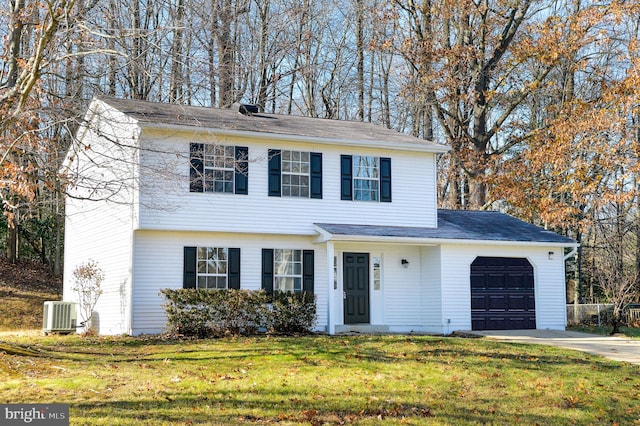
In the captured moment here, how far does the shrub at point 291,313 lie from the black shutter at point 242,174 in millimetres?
2866

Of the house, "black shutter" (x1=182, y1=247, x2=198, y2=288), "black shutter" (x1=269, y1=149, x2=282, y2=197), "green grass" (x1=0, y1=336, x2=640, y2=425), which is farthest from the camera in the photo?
"black shutter" (x1=269, y1=149, x2=282, y2=197)

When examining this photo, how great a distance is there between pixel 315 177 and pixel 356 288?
3.25 m

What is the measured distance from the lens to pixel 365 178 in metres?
19.7

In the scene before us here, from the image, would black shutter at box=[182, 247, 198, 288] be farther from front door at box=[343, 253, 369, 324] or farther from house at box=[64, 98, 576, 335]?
front door at box=[343, 253, 369, 324]

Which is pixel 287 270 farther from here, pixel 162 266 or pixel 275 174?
pixel 162 266

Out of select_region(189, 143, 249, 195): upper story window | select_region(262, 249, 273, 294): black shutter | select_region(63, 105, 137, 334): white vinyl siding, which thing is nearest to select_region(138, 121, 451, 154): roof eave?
select_region(189, 143, 249, 195): upper story window

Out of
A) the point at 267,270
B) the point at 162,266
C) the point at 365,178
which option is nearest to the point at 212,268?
the point at 162,266

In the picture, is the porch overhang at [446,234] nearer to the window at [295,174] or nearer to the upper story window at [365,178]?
the upper story window at [365,178]

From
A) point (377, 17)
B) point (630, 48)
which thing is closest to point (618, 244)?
point (630, 48)

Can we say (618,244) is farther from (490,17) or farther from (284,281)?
(284,281)

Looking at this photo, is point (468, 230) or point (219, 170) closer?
point (219, 170)

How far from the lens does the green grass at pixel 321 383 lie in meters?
9.16

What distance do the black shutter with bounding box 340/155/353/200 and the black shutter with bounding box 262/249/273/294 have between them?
2.56 metres

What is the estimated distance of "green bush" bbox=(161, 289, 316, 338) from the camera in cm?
1634
